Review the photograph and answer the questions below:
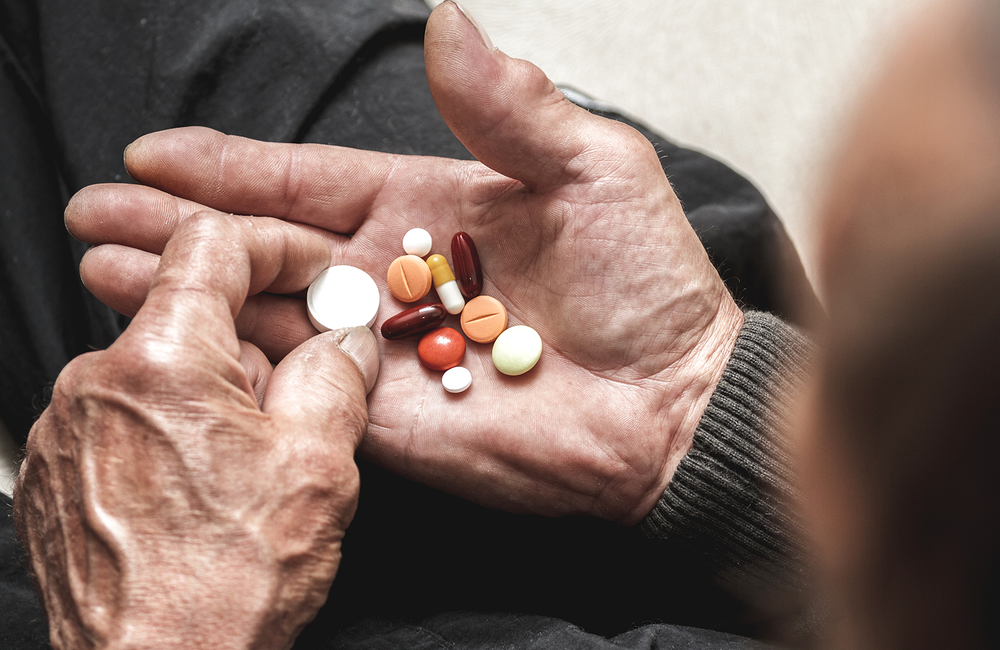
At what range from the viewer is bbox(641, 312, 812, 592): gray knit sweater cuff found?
130 centimetres

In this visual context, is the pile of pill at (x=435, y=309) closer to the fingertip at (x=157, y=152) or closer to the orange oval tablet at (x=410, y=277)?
the orange oval tablet at (x=410, y=277)

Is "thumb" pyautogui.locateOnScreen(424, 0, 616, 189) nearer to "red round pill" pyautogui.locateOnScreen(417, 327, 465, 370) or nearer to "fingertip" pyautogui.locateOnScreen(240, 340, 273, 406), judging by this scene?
"red round pill" pyautogui.locateOnScreen(417, 327, 465, 370)

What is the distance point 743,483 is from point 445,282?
2.46 ft

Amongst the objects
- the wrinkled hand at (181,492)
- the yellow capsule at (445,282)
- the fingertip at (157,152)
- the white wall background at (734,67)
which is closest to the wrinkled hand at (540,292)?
the fingertip at (157,152)

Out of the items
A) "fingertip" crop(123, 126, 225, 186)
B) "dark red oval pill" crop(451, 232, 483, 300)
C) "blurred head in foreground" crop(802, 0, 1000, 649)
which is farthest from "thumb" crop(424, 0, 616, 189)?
"blurred head in foreground" crop(802, 0, 1000, 649)

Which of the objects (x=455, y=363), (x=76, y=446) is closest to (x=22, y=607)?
(x=76, y=446)

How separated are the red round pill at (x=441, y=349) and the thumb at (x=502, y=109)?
0.37m

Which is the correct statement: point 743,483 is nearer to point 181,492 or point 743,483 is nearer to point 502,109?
point 502,109

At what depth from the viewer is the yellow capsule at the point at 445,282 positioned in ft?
4.72

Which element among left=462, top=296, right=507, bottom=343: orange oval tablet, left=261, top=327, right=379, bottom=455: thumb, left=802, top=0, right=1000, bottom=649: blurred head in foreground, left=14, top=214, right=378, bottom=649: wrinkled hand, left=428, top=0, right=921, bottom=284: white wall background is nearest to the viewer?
left=802, top=0, right=1000, bottom=649: blurred head in foreground

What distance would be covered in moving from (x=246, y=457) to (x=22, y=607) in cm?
72

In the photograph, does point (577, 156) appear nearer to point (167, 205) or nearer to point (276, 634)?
point (167, 205)

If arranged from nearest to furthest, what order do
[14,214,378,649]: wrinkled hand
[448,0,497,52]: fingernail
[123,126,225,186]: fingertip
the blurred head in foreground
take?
the blurred head in foreground < [14,214,378,649]: wrinkled hand < [448,0,497,52]: fingernail < [123,126,225,186]: fingertip

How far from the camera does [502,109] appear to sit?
4.11 ft
